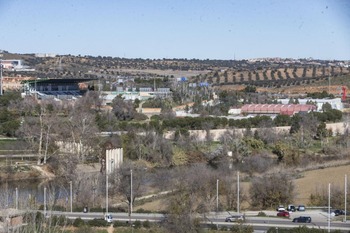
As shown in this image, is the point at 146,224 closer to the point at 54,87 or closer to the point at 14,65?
the point at 54,87

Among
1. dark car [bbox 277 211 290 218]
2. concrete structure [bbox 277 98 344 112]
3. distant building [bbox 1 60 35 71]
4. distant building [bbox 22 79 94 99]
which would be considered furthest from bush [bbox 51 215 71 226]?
distant building [bbox 1 60 35 71]

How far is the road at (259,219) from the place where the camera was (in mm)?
8391

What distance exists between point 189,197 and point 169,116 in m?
12.1

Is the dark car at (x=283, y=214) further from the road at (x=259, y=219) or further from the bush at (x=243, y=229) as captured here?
the bush at (x=243, y=229)

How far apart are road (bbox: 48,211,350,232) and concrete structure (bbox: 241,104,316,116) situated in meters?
13.3

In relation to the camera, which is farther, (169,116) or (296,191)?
(169,116)

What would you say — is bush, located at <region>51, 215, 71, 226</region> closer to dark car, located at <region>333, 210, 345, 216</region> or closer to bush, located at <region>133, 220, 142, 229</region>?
bush, located at <region>133, 220, 142, 229</region>

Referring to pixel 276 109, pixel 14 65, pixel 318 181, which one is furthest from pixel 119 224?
pixel 14 65

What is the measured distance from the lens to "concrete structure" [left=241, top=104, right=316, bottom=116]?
22.8 meters

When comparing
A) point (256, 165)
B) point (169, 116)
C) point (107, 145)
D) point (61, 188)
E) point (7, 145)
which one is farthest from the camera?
point (169, 116)

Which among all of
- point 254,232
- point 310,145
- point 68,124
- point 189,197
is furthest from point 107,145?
point 254,232

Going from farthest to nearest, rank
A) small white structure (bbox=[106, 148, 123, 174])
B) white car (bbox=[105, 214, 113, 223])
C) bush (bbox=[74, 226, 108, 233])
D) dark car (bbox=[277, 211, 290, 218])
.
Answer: small white structure (bbox=[106, 148, 123, 174])
dark car (bbox=[277, 211, 290, 218])
white car (bbox=[105, 214, 113, 223])
bush (bbox=[74, 226, 108, 233])

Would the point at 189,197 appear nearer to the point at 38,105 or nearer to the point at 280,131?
the point at 280,131

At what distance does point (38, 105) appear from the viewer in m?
21.6
